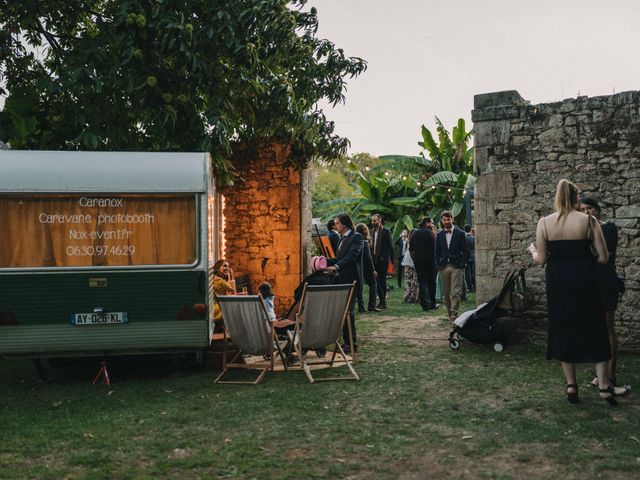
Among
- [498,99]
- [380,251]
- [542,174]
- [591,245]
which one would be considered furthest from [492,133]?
[380,251]

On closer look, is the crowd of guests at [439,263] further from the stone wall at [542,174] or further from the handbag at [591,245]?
the handbag at [591,245]

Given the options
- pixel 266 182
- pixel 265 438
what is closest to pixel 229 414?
pixel 265 438

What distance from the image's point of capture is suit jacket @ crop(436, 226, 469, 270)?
35.9 ft

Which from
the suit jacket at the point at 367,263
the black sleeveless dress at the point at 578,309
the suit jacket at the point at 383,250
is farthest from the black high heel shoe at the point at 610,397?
the suit jacket at the point at 383,250

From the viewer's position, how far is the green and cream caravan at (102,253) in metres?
6.87

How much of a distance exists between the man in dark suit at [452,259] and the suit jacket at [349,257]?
2482 mm

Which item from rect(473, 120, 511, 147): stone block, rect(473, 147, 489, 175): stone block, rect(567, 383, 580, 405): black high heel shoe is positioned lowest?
rect(567, 383, 580, 405): black high heel shoe

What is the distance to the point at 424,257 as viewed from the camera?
12852mm

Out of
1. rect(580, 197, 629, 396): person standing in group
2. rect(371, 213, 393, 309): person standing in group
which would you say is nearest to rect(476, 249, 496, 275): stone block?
rect(580, 197, 629, 396): person standing in group

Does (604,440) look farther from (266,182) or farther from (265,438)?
(266,182)

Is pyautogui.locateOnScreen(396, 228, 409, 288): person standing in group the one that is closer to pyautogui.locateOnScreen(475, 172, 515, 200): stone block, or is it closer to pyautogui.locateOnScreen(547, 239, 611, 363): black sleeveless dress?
pyautogui.locateOnScreen(475, 172, 515, 200): stone block

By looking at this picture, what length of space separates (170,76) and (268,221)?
12.1ft

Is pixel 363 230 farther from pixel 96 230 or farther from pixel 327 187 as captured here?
pixel 327 187

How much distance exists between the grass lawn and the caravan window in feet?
4.47
